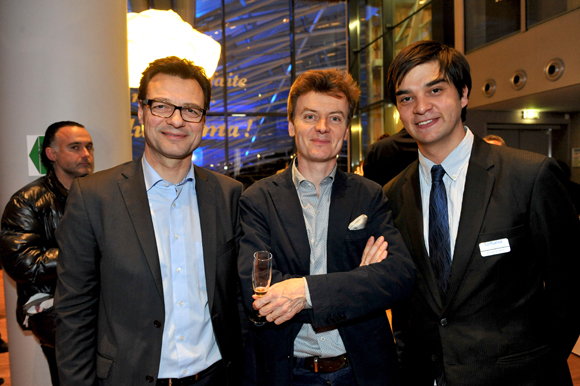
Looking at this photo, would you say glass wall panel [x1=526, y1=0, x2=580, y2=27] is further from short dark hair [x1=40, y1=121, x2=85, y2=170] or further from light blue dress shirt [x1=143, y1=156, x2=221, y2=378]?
short dark hair [x1=40, y1=121, x2=85, y2=170]

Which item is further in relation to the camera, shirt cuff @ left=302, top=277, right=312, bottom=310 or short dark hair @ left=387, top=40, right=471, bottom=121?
short dark hair @ left=387, top=40, right=471, bottom=121

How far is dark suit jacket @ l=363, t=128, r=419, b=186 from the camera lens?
8.67 feet

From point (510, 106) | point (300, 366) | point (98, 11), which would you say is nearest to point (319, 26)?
point (510, 106)

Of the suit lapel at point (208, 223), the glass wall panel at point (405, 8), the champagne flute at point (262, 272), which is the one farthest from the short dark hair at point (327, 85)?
the glass wall panel at point (405, 8)

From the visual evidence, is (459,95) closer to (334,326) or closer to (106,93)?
(334,326)

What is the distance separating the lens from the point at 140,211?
→ 64.6 inches

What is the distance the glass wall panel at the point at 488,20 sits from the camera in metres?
7.21

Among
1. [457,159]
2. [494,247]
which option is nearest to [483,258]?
[494,247]

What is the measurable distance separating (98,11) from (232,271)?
7.59 feet

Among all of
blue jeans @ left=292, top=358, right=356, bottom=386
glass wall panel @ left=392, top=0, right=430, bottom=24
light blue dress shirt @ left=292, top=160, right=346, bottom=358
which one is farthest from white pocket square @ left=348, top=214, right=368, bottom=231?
glass wall panel @ left=392, top=0, right=430, bottom=24

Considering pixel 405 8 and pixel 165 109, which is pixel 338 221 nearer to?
pixel 165 109

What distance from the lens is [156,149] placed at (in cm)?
174

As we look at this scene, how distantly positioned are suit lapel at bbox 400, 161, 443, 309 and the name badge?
237 millimetres

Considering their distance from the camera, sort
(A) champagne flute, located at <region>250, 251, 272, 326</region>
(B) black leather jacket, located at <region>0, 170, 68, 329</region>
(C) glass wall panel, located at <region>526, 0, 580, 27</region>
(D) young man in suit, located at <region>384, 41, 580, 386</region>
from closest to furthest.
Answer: (A) champagne flute, located at <region>250, 251, 272, 326</region> → (D) young man in suit, located at <region>384, 41, 580, 386</region> → (B) black leather jacket, located at <region>0, 170, 68, 329</region> → (C) glass wall panel, located at <region>526, 0, 580, 27</region>
